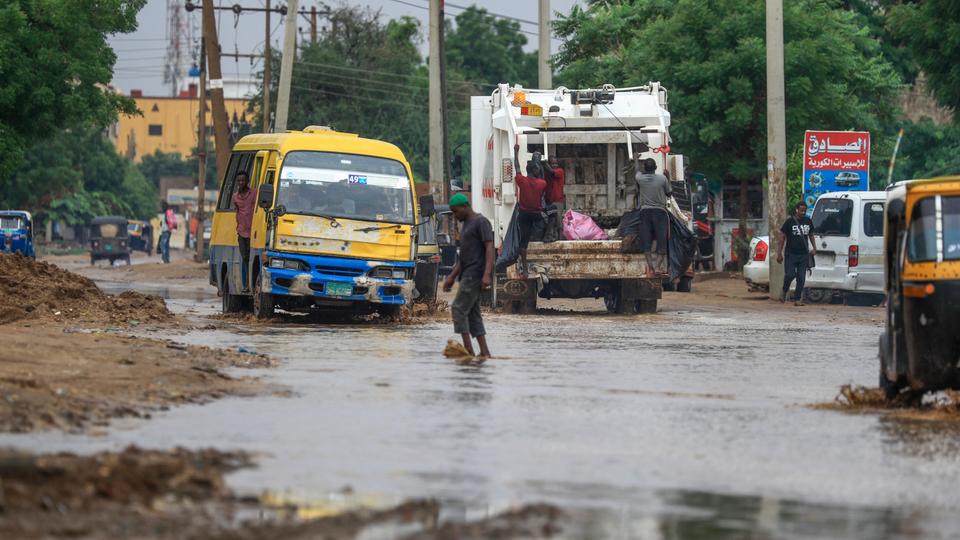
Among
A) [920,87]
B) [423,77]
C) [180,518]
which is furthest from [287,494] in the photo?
[423,77]

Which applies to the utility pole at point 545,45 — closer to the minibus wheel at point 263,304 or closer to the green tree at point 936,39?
the green tree at point 936,39

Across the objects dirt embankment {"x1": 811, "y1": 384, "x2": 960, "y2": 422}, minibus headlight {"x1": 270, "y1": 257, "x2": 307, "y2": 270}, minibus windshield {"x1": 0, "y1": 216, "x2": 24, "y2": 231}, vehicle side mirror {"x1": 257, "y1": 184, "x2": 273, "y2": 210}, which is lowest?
dirt embankment {"x1": 811, "y1": 384, "x2": 960, "y2": 422}

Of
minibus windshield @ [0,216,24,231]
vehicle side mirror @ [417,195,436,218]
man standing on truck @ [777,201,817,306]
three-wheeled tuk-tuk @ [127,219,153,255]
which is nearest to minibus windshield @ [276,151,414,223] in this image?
vehicle side mirror @ [417,195,436,218]

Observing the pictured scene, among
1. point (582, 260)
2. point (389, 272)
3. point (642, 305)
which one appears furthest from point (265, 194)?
point (642, 305)

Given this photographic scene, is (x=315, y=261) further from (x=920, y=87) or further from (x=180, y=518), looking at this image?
(x=920, y=87)

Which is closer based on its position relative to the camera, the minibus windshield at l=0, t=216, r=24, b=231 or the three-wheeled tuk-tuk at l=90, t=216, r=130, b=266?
the minibus windshield at l=0, t=216, r=24, b=231

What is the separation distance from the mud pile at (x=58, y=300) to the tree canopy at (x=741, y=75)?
19.2 meters

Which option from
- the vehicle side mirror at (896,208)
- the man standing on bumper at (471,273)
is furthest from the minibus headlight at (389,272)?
the vehicle side mirror at (896,208)

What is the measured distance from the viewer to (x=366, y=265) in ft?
75.8

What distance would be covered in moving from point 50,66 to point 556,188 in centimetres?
1948

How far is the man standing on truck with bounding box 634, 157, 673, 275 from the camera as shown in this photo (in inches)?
1003

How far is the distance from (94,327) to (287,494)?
1256 cm

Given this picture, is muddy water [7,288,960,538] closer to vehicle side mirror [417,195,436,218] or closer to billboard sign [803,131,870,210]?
vehicle side mirror [417,195,436,218]

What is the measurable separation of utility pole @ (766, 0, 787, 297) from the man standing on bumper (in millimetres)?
14227
